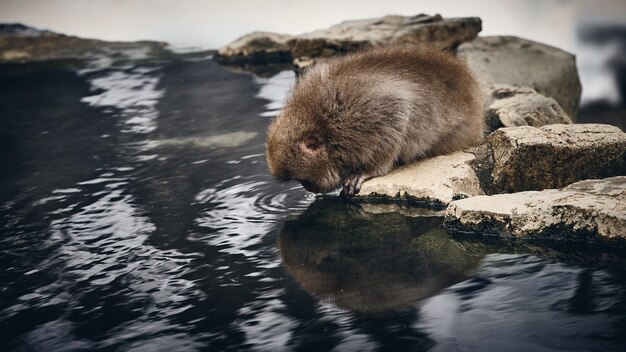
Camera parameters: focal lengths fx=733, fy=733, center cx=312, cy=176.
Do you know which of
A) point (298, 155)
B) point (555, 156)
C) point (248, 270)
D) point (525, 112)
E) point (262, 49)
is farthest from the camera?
point (262, 49)

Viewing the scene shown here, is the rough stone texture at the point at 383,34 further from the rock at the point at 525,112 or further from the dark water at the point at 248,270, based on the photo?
the dark water at the point at 248,270

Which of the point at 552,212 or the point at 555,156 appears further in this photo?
the point at 555,156

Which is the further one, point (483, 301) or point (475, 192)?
point (475, 192)

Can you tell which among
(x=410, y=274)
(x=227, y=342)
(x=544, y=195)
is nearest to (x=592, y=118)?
(x=544, y=195)

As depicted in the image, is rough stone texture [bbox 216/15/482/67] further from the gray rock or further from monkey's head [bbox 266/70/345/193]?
monkey's head [bbox 266/70/345/193]

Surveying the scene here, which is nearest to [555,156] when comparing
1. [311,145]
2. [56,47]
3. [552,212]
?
[552,212]

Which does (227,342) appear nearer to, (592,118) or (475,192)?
(475,192)

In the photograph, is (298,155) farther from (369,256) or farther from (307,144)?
(369,256)
